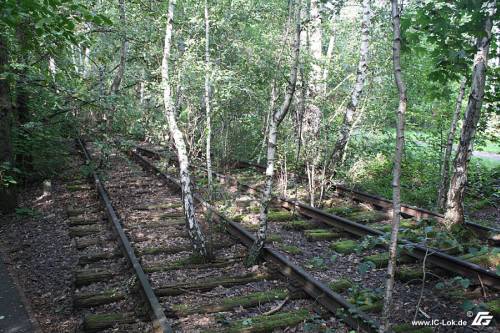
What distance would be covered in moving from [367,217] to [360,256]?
1.89 meters

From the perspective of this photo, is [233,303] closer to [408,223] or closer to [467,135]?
[408,223]

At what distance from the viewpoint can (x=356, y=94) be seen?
9.04m

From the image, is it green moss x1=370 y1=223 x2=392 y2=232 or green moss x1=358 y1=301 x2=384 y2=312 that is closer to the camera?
green moss x1=358 y1=301 x2=384 y2=312

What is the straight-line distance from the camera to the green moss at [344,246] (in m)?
6.05

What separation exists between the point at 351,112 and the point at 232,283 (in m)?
5.51

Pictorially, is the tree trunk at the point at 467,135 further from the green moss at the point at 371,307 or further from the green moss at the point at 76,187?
the green moss at the point at 76,187

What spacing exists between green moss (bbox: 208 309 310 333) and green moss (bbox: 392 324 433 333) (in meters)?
0.87

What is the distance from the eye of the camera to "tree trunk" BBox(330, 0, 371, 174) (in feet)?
29.3

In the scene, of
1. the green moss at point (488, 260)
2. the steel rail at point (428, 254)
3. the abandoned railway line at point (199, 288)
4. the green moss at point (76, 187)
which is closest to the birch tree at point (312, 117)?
the steel rail at point (428, 254)

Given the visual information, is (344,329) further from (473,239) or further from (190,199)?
(473,239)

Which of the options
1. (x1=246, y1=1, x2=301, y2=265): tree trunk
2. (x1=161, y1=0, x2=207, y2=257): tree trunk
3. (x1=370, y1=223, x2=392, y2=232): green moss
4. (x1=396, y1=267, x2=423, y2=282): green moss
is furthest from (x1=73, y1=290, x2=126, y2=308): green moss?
(x1=370, y1=223, x2=392, y2=232): green moss

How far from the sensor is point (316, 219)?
297 inches

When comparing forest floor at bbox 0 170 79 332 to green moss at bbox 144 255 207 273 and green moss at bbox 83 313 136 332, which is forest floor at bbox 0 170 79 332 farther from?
green moss at bbox 144 255 207 273

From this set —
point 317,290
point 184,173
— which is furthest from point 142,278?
point 317,290
